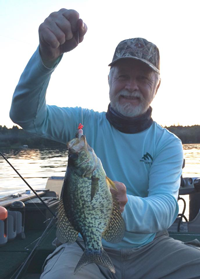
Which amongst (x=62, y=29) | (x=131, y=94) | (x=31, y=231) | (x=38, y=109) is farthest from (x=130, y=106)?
(x=31, y=231)

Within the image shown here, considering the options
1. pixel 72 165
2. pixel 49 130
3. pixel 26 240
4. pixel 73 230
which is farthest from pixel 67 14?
pixel 26 240

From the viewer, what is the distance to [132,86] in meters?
2.99

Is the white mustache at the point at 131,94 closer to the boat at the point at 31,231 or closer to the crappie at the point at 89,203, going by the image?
the crappie at the point at 89,203

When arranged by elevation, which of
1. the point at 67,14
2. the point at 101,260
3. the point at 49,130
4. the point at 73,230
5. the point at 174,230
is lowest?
the point at 174,230

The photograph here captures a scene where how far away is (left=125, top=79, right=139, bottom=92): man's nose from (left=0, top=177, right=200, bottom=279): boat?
4.90ft

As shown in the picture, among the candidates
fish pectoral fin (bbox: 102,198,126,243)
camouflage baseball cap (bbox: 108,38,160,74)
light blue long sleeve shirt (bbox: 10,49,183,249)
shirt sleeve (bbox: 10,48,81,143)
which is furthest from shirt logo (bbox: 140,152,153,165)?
fish pectoral fin (bbox: 102,198,126,243)

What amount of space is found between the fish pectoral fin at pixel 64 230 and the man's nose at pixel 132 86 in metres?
1.41

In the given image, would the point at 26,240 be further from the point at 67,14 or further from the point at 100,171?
the point at 67,14

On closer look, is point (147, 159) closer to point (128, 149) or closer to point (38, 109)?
point (128, 149)

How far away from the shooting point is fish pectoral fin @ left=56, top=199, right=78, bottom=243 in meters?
2.11

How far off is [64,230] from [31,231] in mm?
3294

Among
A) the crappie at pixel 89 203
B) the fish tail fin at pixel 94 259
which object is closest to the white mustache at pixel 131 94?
the crappie at pixel 89 203

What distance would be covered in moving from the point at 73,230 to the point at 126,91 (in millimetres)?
1470

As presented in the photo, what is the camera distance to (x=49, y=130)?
113 inches
